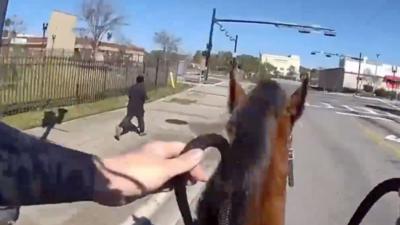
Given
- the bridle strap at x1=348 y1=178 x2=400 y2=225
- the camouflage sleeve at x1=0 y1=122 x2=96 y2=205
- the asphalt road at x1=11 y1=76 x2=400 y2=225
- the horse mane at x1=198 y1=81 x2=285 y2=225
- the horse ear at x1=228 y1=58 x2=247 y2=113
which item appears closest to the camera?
the camouflage sleeve at x1=0 y1=122 x2=96 y2=205

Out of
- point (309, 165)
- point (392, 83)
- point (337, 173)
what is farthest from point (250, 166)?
point (392, 83)

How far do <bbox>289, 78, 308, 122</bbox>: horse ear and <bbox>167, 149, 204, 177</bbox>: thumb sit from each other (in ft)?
1.72

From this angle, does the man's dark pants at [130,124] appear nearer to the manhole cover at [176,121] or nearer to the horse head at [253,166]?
the manhole cover at [176,121]

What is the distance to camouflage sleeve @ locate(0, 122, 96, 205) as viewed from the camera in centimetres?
109

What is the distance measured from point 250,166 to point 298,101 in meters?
0.43

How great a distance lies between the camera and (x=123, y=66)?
27219 mm

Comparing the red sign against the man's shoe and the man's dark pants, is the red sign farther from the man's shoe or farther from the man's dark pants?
the man's shoe

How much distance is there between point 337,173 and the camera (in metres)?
13.1

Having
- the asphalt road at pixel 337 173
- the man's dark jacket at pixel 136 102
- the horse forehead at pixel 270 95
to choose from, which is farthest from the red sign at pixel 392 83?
the horse forehead at pixel 270 95

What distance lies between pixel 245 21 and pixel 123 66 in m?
19.1

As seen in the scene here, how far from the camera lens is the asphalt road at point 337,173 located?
891 centimetres

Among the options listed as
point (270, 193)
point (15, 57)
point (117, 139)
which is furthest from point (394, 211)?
point (15, 57)

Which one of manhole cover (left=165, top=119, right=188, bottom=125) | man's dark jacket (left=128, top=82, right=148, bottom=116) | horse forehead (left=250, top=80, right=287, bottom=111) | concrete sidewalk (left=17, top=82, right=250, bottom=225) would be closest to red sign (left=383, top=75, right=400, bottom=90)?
concrete sidewalk (left=17, top=82, right=250, bottom=225)

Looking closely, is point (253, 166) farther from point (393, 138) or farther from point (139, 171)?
point (393, 138)
